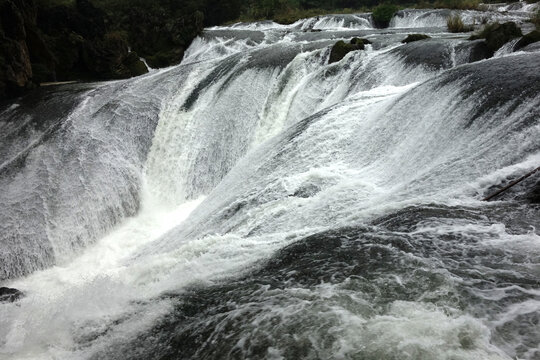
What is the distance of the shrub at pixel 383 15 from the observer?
2212 centimetres

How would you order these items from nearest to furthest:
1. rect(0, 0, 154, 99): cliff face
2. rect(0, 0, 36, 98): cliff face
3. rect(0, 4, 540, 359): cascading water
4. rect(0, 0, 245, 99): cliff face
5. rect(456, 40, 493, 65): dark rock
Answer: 1. rect(0, 4, 540, 359): cascading water
2. rect(456, 40, 493, 65): dark rock
3. rect(0, 0, 36, 98): cliff face
4. rect(0, 0, 154, 99): cliff face
5. rect(0, 0, 245, 99): cliff face

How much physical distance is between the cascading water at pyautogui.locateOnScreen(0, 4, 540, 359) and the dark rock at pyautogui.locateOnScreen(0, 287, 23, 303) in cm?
22

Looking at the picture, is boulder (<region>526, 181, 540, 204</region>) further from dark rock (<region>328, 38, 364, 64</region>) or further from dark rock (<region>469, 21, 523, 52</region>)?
dark rock (<region>328, 38, 364, 64</region>)

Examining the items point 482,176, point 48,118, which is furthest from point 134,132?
point 482,176

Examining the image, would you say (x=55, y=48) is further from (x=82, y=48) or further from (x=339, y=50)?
(x=339, y=50)

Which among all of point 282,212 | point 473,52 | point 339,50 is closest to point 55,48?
point 339,50

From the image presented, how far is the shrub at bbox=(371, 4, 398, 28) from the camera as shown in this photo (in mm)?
22122

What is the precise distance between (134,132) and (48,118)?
227 cm

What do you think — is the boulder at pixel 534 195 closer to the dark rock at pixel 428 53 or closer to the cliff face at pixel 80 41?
the dark rock at pixel 428 53

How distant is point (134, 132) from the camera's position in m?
9.94

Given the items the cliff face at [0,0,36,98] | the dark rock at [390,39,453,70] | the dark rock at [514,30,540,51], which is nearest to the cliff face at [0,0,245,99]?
the cliff face at [0,0,36,98]

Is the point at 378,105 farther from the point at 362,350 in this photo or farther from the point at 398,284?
the point at 362,350

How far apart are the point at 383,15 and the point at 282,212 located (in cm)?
2050

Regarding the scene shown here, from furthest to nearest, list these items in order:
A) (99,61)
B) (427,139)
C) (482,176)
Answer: (99,61) → (427,139) → (482,176)
